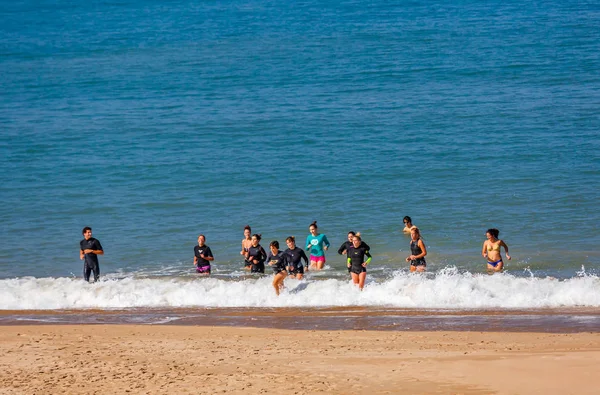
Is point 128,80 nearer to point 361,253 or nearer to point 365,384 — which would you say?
point 361,253

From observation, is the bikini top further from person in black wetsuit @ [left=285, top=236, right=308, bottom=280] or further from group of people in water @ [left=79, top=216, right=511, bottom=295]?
person in black wetsuit @ [left=285, top=236, right=308, bottom=280]

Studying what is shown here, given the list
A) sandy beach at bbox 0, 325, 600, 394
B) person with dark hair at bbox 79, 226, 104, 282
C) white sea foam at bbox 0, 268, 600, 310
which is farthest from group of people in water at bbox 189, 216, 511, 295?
sandy beach at bbox 0, 325, 600, 394

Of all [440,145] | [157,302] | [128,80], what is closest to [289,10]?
[128,80]

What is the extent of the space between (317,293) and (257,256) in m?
1.94

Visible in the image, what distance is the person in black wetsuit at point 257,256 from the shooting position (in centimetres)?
1914

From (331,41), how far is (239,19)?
7027 mm

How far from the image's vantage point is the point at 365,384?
11.6 m

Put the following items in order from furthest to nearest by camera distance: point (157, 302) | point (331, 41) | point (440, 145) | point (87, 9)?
point (87, 9) < point (331, 41) < point (440, 145) < point (157, 302)

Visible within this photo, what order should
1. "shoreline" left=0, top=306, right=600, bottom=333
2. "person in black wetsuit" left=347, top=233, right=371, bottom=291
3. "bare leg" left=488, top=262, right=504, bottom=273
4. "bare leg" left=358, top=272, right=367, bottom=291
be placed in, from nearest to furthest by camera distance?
"shoreline" left=0, top=306, right=600, bottom=333 < "person in black wetsuit" left=347, top=233, right=371, bottom=291 < "bare leg" left=358, top=272, right=367, bottom=291 < "bare leg" left=488, top=262, right=504, bottom=273

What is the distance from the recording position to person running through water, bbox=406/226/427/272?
18484mm

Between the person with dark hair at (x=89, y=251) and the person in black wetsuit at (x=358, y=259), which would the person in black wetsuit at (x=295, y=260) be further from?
the person with dark hair at (x=89, y=251)

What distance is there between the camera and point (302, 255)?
60.4 feet

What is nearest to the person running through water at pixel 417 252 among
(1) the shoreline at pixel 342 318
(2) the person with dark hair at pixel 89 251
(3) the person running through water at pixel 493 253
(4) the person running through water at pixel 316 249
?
(3) the person running through water at pixel 493 253

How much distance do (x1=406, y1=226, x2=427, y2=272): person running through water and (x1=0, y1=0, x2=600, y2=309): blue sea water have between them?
357 mm
